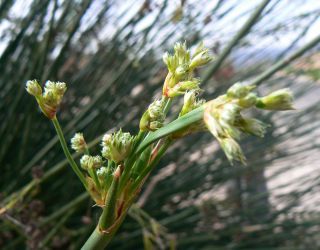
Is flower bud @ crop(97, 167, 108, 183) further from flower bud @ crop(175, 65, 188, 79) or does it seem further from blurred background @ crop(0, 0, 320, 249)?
blurred background @ crop(0, 0, 320, 249)

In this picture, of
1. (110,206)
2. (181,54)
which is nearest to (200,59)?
(181,54)

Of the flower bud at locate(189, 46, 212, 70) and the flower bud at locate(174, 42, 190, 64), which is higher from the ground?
the flower bud at locate(174, 42, 190, 64)

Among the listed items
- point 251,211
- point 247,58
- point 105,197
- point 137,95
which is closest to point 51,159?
point 137,95

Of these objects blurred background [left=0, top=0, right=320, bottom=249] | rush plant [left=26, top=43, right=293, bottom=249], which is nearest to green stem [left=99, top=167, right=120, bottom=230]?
rush plant [left=26, top=43, right=293, bottom=249]

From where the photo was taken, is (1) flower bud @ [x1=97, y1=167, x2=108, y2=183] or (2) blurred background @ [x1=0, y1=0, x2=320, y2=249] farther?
(2) blurred background @ [x1=0, y1=0, x2=320, y2=249]

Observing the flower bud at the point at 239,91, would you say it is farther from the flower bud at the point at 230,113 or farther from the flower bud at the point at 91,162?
the flower bud at the point at 91,162

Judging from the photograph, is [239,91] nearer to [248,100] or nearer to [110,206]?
[248,100]

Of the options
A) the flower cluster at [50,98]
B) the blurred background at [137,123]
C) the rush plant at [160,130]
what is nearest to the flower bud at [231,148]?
the rush plant at [160,130]
